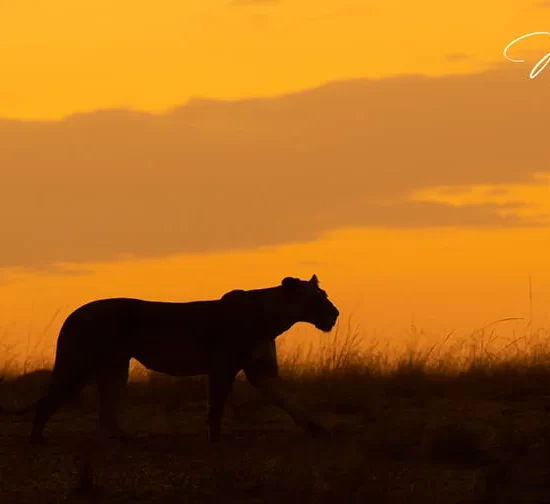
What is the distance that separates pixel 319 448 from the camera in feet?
33.9

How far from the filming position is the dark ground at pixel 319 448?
336 inches

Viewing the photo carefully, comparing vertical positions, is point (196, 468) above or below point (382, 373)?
below

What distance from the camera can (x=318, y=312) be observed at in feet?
38.6

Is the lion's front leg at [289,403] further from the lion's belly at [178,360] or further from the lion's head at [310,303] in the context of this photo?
the lion's head at [310,303]

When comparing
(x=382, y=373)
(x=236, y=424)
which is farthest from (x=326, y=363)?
(x=236, y=424)

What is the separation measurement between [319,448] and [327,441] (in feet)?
1.48

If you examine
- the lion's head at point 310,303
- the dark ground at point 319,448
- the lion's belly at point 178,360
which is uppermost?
the lion's head at point 310,303

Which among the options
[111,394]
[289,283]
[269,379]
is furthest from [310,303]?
[111,394]

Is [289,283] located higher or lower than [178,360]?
higher

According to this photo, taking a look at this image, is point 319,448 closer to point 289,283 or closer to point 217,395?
point 217,395

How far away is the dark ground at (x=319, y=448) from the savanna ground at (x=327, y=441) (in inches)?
0.5

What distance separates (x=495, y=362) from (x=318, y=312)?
3256mm

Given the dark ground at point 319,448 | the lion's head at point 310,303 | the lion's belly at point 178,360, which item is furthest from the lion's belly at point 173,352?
the lion's head at point 310,303

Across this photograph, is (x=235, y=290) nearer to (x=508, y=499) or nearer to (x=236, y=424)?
(x=236, y=424)
